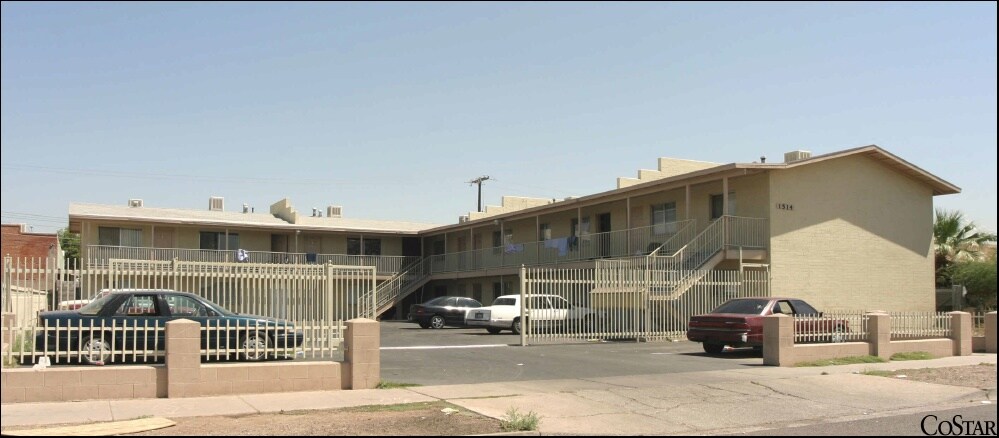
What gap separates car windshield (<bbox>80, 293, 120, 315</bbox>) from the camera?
13.9m

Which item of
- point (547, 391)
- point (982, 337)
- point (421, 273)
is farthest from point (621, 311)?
point (421, 273)

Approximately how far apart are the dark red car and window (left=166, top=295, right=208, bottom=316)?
36.3 feet

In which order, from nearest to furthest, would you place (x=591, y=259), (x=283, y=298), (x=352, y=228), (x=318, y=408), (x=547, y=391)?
1. (x=318, y=408)
2. (x=547, y=391)
3. (x=283, y=298)
4. (x=591, y=259)
5. (x=352, y=228)

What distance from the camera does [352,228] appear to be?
48.3 meters

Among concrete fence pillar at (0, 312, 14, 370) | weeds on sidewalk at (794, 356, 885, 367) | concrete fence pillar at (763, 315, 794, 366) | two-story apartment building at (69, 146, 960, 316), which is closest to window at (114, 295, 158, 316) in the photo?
concrete fence pillar at (0, 312, 14, 370)

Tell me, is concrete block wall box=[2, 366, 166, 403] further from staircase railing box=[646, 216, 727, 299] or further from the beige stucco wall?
the beige stucco wall

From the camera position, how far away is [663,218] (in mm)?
33531

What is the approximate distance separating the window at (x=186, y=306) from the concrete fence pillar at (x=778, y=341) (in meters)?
10.7

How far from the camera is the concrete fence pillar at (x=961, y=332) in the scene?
2147 cm

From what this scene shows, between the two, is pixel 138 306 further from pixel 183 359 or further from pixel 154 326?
pixel 183 359

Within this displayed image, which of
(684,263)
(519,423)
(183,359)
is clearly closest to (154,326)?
(183,359)

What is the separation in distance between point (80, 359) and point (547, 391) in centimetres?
678

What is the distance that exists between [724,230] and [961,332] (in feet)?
25.6

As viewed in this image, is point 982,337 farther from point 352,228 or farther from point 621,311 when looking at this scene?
point 352,228
